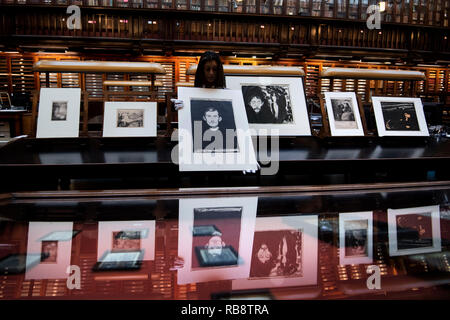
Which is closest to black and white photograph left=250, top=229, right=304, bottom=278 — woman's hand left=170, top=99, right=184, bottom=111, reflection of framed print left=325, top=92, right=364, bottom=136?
woman's hand left=170, top=99, right=184, bottom=111

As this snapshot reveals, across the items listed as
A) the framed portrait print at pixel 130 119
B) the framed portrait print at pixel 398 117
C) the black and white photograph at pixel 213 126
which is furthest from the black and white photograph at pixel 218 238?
the framed portrait print at pixel 398 117

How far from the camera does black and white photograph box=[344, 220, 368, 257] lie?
30.4 inches

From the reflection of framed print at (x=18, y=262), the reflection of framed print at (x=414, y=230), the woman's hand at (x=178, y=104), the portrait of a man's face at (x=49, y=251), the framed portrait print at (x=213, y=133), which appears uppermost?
the woman's hand at (x=178, y=104)

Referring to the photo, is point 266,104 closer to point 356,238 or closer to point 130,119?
point 130,119

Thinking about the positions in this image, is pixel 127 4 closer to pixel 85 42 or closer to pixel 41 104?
pixel 85 42

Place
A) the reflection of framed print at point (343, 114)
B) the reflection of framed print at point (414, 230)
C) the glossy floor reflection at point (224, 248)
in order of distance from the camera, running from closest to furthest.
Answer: the glossy floor reflection at point (224, 248), the reflection of framed print at point (414, 230), the reflection of framed print at point (343, 114)

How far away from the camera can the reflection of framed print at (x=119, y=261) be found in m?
0.66

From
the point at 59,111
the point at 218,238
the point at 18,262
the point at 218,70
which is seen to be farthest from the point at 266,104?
the point at 18,262

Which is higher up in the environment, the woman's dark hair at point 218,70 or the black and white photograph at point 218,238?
the woman's dark hair at point 218,70

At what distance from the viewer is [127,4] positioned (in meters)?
6.38

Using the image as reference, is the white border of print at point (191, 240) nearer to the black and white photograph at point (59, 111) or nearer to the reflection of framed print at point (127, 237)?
the reflection of framed print at point (127, 237)

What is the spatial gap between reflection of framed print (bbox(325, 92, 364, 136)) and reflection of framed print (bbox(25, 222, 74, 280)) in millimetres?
1835

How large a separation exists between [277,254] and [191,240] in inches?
8.2
